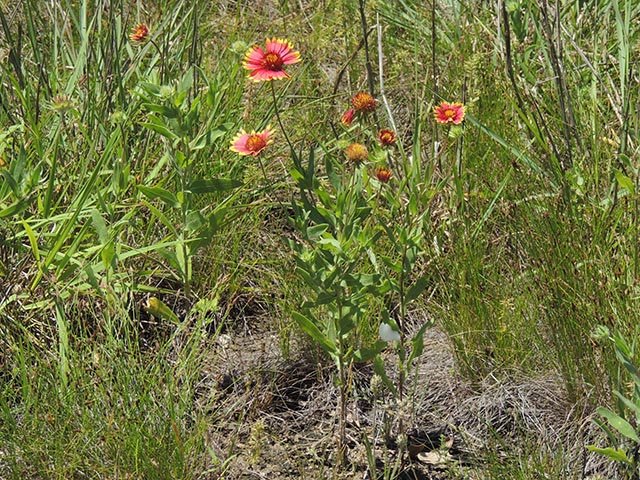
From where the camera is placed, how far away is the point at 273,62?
6.29 ft

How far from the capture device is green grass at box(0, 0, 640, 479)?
70.3 inches

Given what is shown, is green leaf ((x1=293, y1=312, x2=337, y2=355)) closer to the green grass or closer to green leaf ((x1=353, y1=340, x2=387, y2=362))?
green leaf ((x1=353, y1=340, x2=387, y2=362))

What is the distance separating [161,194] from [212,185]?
0.13m

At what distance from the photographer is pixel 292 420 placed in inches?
82.3

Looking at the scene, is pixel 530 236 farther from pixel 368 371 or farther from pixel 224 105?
pixel 224 105

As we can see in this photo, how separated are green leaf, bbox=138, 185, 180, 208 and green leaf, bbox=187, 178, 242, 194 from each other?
48mm

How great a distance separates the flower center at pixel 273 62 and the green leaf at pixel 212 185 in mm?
318

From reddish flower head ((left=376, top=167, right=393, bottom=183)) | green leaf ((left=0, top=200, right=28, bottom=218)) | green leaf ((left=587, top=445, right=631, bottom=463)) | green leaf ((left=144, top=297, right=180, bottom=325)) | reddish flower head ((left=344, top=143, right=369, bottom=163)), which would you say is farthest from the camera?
green leaf ((left=144, top=297, right=180, bottom=325))

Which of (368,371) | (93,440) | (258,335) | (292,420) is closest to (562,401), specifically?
(368,371)

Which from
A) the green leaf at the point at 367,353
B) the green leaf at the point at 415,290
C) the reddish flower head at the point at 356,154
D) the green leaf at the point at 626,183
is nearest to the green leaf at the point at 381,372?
the green leaf at the point at 367,353

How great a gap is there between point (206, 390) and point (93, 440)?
411 millimetres

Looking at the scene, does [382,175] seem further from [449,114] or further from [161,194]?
[161,194]

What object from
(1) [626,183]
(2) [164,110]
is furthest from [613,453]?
(2) [164,110]

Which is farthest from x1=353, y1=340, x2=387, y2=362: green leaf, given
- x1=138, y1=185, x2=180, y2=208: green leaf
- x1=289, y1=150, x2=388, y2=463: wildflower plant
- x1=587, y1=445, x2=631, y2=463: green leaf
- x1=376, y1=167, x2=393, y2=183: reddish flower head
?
x1=138, y1=185, x2=180, y2=208: green leaf
